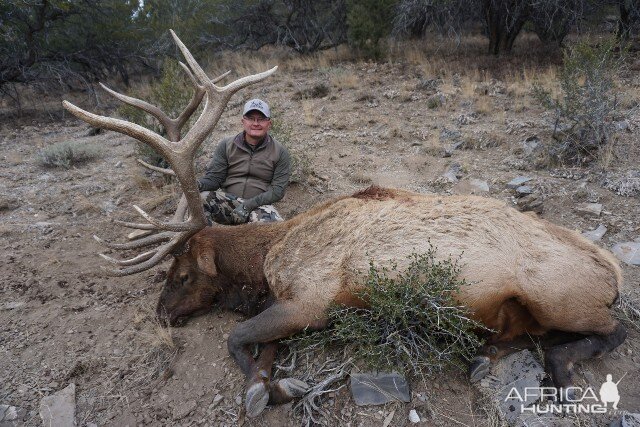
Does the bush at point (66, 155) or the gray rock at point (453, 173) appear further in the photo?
the bush at point (66, 155)

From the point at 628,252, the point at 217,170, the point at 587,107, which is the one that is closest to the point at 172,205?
the point at 217,170

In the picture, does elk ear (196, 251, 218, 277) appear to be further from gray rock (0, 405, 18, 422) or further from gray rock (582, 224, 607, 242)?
gray rock (582, 224, 607, 242)

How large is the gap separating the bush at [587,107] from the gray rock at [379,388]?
457 cm

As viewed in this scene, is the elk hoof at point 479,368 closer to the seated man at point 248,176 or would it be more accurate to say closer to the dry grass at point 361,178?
the seated man at point 248,176

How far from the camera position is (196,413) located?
2.81m

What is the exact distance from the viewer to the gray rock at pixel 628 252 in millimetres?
3873

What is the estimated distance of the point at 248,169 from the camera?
4.85 m

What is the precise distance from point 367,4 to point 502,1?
406cm

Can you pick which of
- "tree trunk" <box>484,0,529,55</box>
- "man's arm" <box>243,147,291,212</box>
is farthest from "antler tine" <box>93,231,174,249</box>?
"tree trunk" <box>484,0,529,55</box>

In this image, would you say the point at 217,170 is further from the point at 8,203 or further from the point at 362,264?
the point at 8,203

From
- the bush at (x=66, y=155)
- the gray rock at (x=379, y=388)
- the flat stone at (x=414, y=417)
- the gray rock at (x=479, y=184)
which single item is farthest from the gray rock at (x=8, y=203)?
the gray rock at (x=479, y=184)

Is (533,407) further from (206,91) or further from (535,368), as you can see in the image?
(206,91)

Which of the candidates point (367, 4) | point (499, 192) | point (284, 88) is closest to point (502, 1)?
point (367, 4)

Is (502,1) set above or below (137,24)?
below
